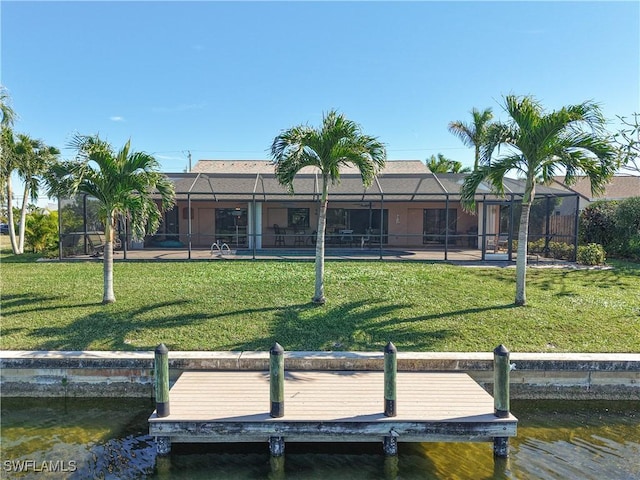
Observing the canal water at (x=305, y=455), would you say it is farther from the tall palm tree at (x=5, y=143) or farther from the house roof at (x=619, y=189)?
the house roof at (x=619, y=189)

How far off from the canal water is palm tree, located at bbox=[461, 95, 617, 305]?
12.1 feet

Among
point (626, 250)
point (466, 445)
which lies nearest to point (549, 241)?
point (626, 250)

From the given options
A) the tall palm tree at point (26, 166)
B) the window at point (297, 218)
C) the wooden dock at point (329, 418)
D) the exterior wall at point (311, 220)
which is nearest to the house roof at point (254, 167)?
the window at point (297, 218)

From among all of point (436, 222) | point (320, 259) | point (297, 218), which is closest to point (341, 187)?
point (297, 218)

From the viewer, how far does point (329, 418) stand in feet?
16.8

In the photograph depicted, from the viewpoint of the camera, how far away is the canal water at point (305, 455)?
488 cm

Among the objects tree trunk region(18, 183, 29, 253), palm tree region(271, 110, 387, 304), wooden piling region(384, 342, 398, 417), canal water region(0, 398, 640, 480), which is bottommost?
canal water region(0, 398, 640, 480)

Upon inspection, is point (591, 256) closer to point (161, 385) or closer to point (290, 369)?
point (290, 369)

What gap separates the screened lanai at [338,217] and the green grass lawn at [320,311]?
5.41m

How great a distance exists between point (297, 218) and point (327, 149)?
12.4m

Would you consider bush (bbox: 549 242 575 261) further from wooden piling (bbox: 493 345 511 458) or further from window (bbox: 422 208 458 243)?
wooden piling (bbox: 493 345 511 458)

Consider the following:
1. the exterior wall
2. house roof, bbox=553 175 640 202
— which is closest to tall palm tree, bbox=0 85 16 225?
the exterior wall

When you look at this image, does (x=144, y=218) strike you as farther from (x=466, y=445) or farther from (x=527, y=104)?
(x=527, y=104)

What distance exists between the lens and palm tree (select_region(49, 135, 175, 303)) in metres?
8.60
